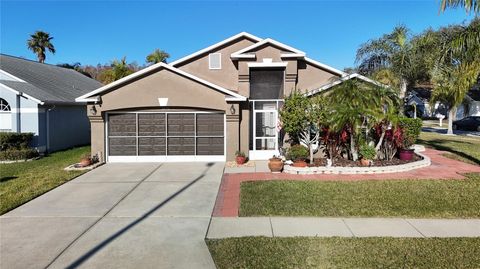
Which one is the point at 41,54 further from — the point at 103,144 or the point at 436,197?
the point at 436,197

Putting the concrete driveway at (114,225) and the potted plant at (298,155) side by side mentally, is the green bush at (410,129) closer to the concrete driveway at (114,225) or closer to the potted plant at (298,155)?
the potted plant at (298,155)

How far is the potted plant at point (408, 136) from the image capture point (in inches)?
579

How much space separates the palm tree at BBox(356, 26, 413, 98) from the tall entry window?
365 inches

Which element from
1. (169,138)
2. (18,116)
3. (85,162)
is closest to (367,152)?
(169,138)

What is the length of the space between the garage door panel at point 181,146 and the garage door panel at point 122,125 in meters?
1.77

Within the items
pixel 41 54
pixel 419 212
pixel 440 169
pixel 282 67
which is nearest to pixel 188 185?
pixel 419 212

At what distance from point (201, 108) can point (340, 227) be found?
986 centimetres

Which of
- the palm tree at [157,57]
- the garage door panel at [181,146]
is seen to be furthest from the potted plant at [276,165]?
the palm tree at [157,57]

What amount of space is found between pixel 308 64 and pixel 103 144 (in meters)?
10.3

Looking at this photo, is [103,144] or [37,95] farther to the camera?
[37,95]

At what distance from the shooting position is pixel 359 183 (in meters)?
11.3

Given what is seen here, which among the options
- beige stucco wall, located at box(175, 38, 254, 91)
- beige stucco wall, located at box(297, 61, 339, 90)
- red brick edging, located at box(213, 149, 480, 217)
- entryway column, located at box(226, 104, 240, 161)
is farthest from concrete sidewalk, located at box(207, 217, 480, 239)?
beige stucco wall, located at box(175, 38, 254, 91)

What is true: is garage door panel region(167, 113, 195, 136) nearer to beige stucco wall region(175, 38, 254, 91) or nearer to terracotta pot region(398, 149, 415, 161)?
beige stucco wall region(175, 38, 254, 91)

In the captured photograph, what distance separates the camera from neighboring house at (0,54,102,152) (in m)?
17.6
